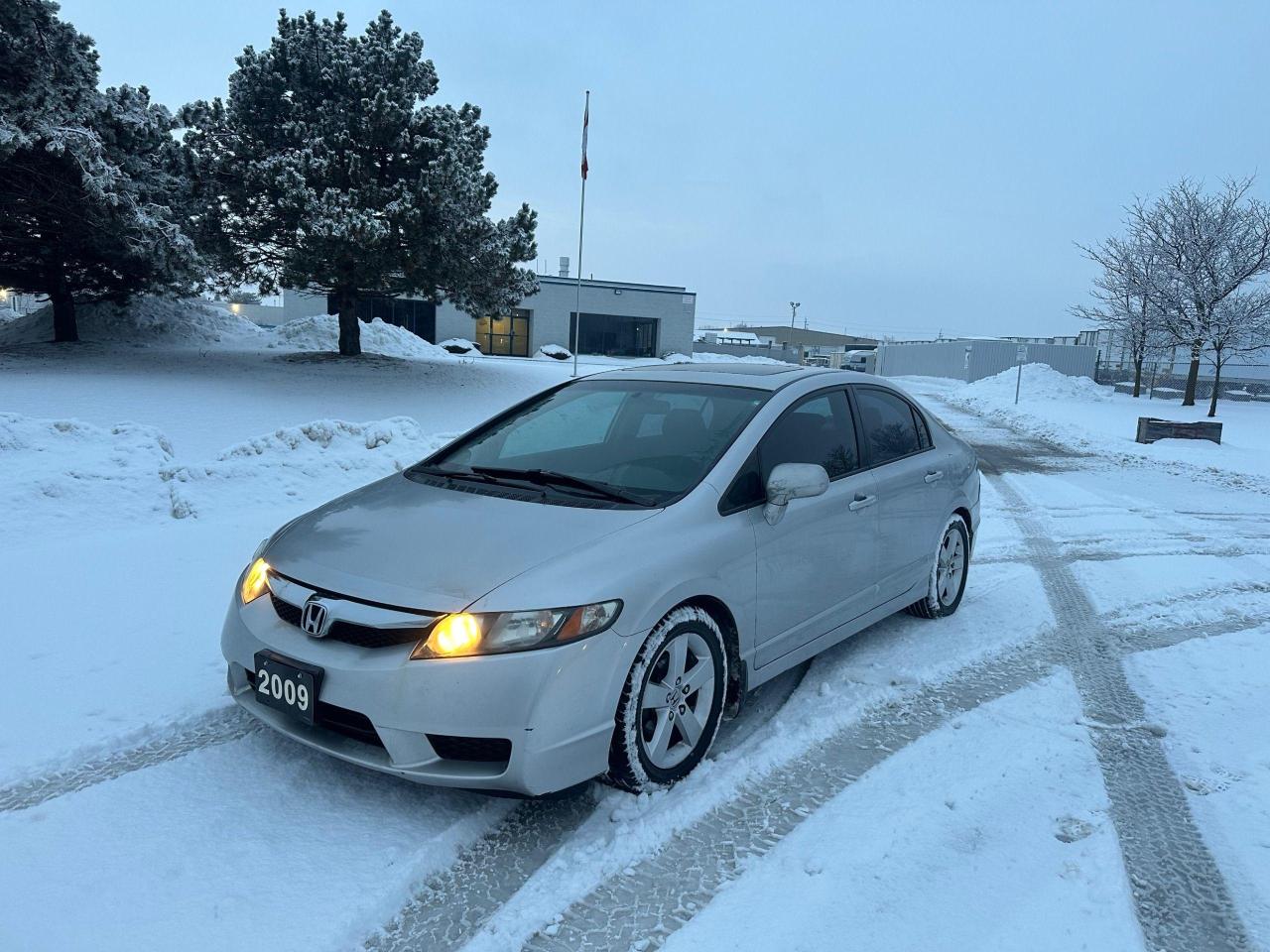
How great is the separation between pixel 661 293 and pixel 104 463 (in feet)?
137

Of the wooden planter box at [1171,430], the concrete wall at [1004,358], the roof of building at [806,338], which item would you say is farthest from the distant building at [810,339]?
the wooden planter box at [1171,430]

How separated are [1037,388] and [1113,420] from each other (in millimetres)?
8811

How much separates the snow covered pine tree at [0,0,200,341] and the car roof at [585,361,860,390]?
1397 centimetres

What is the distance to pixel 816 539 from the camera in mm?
3777

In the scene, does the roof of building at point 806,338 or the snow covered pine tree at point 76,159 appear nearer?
the snow covered pine tree at point 76,159

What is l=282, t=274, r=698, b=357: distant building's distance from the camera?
1759 inches

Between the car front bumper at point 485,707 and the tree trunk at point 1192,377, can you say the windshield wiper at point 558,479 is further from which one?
the tree trunk at point 1192,377

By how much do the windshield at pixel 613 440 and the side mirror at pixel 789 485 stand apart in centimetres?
27

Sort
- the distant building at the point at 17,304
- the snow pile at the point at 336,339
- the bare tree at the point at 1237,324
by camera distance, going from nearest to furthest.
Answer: the snow pile at the point at 336,339, the bare tree at the point at 1237,324, the distant building at the point at 17,304

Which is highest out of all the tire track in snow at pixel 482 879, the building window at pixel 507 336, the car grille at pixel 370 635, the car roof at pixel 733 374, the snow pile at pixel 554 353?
the building window at pixel 507 336

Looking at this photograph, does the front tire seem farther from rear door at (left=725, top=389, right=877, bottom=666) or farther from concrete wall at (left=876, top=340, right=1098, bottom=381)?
concrete wall at (left=876, top=340, right=1098, bottom=381)

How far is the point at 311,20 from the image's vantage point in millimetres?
19016

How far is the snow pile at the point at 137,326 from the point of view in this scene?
22703 millimetres

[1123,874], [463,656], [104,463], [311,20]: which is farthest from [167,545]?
[311,20]
